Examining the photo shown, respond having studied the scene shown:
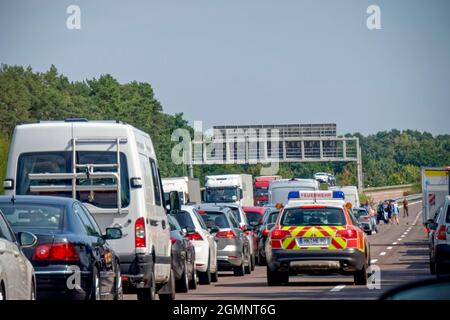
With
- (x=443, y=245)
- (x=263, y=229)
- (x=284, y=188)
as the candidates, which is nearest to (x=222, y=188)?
(x=284, y=188)

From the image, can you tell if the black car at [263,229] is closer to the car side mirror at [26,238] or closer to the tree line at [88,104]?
the car side mirror at [26,238]

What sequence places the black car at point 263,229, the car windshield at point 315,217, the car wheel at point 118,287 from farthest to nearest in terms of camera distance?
the black car at point 263,229 < the car windshield at point 315,217 < the car wheel at point 118,287

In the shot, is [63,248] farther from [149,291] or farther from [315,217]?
[315,217]

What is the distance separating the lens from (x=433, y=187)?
59250 millimetres

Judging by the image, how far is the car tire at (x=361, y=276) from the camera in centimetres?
2478

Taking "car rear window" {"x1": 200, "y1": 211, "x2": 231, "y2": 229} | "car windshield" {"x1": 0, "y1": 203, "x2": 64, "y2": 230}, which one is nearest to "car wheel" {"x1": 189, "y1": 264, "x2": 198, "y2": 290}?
"car rear window" {"x1": 200, "y1": 211, "x2": 231, "y2": 229}

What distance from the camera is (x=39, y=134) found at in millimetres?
18750

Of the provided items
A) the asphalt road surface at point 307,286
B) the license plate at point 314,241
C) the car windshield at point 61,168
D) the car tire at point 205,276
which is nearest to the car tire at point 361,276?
the asphalt road surface at point 307,286

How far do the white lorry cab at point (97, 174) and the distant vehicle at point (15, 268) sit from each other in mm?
4335

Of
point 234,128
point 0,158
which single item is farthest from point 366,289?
point 234,128

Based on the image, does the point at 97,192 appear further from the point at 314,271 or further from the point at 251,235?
the point at 251,235

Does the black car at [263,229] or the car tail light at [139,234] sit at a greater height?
the car tail light at [139,234]

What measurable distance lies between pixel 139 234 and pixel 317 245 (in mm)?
6856

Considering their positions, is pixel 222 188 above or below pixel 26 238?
below
